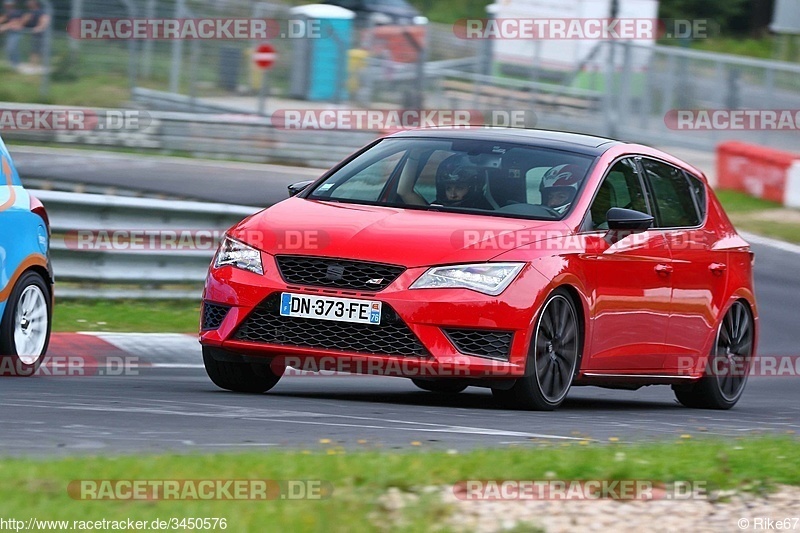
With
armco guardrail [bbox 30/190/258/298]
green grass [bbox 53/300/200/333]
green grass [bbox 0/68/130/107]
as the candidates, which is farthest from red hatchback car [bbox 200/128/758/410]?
green grass [bbox 0/68/130/107]

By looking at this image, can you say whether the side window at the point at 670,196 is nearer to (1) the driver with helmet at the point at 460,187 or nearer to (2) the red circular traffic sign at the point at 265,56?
(1) the driver with helmet at the point at 460,187

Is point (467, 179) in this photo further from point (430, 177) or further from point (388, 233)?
point (388, 233)

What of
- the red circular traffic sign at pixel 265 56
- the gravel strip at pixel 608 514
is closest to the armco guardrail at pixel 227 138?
the red circular traffic sign at pixel 265 56

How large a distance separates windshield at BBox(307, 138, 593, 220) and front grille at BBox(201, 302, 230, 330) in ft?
3.48

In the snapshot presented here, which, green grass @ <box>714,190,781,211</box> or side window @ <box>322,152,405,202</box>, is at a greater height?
side window @ <box>322,152,405,202</box>

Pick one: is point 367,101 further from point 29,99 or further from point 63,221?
point 63,221

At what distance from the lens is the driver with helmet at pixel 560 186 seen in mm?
9078

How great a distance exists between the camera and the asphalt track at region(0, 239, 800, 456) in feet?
21.2

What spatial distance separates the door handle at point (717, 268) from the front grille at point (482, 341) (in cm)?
255

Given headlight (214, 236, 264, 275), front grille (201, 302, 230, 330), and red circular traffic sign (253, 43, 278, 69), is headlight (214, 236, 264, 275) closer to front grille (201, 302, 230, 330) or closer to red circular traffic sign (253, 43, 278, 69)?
front grille (201, 302, 230, 330)

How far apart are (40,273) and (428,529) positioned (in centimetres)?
549

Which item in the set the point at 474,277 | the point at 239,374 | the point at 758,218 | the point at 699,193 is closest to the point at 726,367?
the point at 699,193

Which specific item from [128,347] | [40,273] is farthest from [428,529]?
[128,347]

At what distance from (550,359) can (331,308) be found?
4.03 feet
